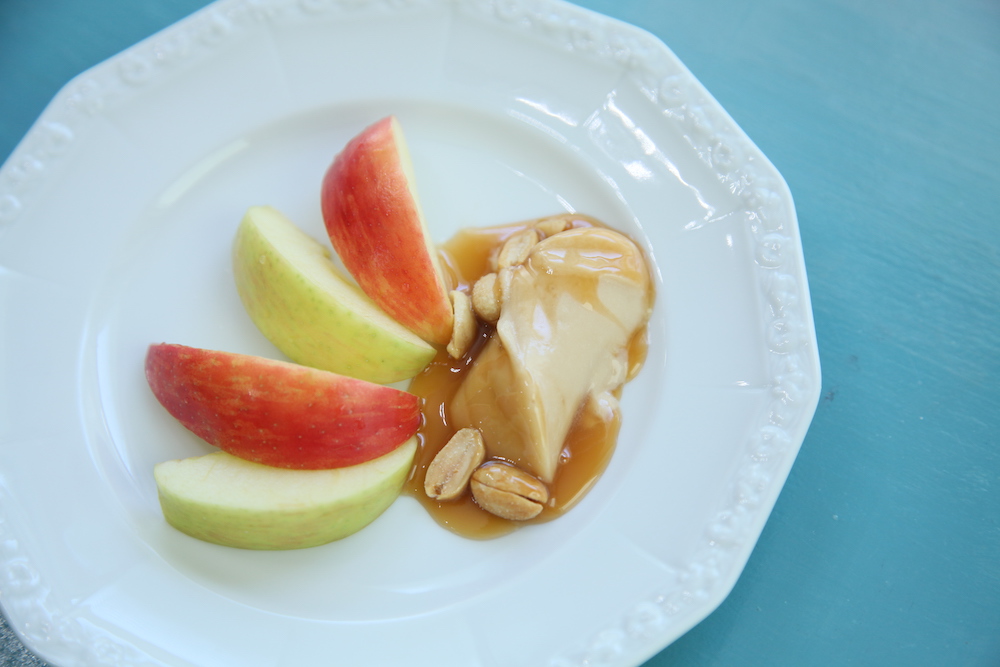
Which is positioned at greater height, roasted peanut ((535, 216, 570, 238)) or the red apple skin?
roasted peanut ((535, 216, 570, 238))

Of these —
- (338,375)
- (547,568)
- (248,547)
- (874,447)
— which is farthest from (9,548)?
(874,447)

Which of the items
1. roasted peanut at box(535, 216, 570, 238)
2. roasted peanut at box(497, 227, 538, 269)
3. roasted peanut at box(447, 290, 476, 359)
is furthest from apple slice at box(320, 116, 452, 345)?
roasted peanut at box(535, 216, 570, 238)

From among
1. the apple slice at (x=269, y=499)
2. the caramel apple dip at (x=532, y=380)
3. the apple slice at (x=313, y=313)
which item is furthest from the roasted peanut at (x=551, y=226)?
the apple slice at (x=269, y=499)

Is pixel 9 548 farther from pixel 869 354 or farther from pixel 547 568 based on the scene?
pixel 869 354

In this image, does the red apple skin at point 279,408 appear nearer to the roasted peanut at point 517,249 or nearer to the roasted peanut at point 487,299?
the roasted peanut at point 487,299

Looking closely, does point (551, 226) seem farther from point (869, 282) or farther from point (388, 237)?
point (869, 282)

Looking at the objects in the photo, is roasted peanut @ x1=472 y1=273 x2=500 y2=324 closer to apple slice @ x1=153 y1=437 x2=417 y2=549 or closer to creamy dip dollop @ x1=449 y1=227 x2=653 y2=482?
creamy dip dollop @ x1=449 y1=227 x2=653 y2=482
